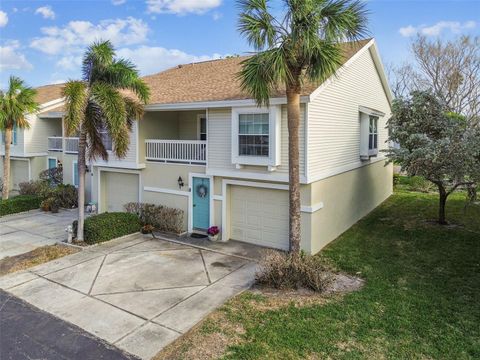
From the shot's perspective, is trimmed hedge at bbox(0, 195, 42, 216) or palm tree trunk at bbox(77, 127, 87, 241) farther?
trimmed hedge at bbox(0, 195, 42, 216)

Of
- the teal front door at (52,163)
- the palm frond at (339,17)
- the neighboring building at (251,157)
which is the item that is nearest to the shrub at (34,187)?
the teal front door at (52,163)

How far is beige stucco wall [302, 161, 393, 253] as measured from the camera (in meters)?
11.0

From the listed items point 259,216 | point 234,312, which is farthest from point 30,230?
point 234,312

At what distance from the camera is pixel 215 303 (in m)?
7.73

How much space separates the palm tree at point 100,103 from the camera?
10734mm

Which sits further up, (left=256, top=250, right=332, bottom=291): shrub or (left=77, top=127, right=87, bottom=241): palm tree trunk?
(left=77, top=127, right=87, bottom=241): palm tree trunk

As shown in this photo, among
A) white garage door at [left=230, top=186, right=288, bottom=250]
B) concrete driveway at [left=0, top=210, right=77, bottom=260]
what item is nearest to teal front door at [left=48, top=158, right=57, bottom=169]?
concrete driveway at [left=0, top=210, right=77, bottom=260]

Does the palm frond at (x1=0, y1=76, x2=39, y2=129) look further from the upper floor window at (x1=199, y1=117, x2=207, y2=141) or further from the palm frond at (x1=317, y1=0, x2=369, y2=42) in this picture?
the palm frond at (x1=317, y1=0, x2=369, y2=42)

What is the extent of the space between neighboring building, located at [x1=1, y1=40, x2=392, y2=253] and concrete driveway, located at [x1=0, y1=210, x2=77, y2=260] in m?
2.18

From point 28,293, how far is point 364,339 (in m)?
7.47

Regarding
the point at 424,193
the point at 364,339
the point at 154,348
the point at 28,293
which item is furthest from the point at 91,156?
the point at 424,193

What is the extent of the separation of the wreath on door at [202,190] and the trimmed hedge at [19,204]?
9.55 meters

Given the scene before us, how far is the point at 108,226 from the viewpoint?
1221cm

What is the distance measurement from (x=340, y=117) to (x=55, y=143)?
16.4m
